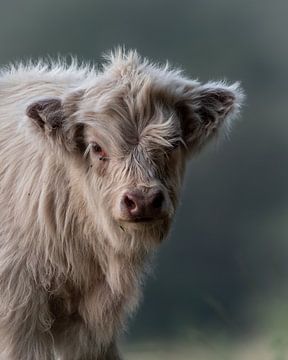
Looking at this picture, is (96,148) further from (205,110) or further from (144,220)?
(205,110)

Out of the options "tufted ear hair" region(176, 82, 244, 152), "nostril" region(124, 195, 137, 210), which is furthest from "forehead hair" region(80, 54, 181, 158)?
"nostril" region(124, 195, 137, 210)

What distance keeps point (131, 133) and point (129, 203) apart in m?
0.43

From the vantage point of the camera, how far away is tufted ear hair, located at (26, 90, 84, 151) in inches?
324

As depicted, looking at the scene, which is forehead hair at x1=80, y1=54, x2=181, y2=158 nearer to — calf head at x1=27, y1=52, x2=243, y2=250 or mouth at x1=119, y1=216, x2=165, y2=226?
calf head at x1=27, y1=52, x2=243, y2=250

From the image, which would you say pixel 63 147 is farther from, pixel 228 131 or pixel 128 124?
pixel 228 131

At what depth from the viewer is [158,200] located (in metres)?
7.80

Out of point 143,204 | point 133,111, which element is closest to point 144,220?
point 143,204

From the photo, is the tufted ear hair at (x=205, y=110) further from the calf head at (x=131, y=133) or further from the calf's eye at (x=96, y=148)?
the calf's eye at (x=96, y=148)

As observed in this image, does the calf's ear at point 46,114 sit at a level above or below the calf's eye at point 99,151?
above

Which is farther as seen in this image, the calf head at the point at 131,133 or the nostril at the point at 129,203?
the calf head at the point at 131,133

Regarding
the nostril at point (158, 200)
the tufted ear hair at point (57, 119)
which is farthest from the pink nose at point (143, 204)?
the tufted ear hair at point (57, 119)

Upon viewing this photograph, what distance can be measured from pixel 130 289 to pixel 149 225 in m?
0.87

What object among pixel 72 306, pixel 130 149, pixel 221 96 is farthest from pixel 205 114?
pixel 72 306

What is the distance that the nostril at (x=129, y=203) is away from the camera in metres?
7.84
